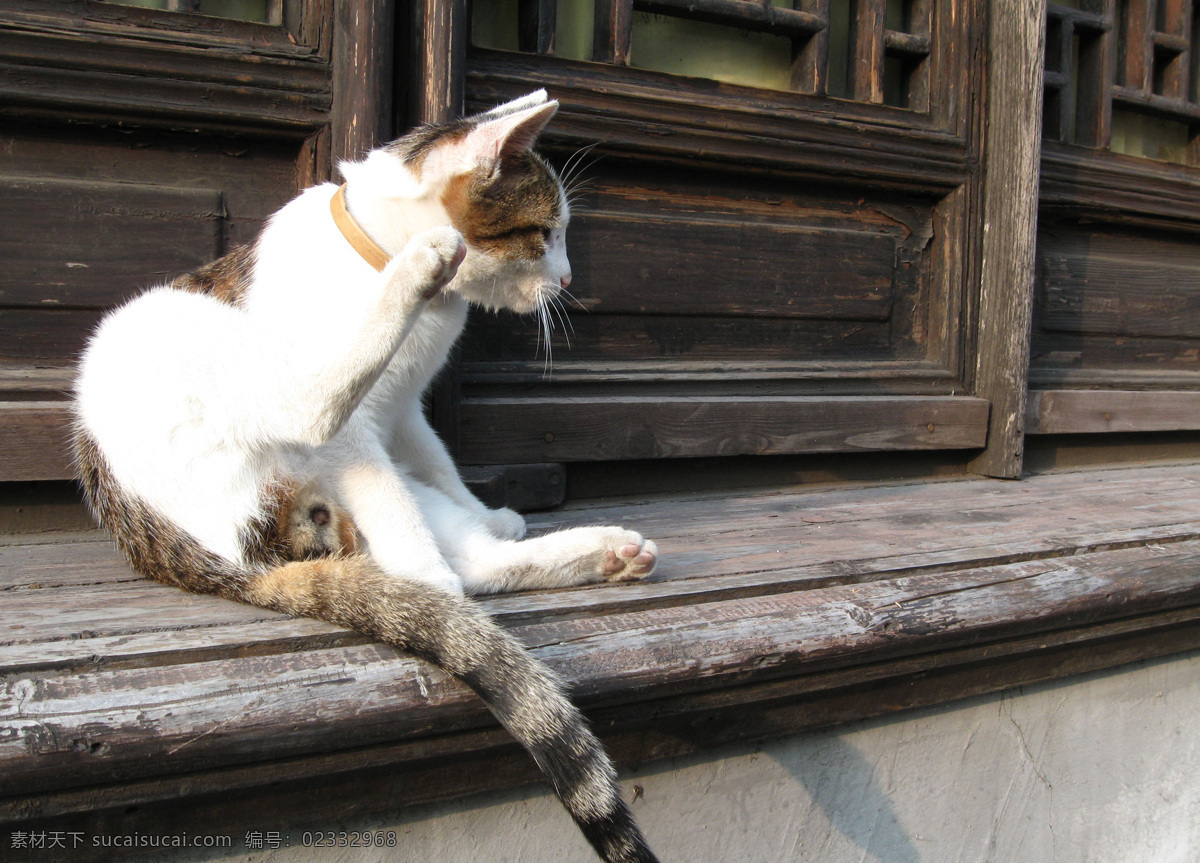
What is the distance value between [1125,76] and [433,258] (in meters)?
3.48

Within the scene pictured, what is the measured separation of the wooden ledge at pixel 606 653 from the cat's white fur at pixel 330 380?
0.50ft

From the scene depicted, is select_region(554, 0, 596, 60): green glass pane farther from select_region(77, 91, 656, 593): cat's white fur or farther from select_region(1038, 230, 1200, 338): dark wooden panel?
select_region(1038, 230, 1200, 338): dark wooden panel

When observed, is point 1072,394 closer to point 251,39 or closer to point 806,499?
point 806,499

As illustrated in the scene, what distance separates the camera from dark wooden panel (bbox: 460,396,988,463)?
2.34 m

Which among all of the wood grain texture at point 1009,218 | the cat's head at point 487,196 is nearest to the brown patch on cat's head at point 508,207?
the cat's head at point 487,196

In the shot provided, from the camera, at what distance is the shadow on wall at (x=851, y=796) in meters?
1.82

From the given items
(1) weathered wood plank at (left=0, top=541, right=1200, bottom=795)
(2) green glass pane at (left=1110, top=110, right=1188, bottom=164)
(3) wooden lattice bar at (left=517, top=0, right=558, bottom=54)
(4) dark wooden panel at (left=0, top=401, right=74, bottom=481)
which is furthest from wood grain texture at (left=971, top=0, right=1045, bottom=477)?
(4) dark wooden panel at (left=0, top=401, right=74, bottom=481)

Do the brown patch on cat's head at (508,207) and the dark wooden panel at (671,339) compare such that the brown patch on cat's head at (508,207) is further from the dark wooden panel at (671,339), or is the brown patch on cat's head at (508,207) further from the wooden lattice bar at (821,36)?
the wooden lattice bar at (821,36)

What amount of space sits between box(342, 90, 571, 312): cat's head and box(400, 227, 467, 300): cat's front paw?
0.26m

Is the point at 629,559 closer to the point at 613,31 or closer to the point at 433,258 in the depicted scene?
the point at 433,258

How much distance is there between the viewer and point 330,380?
1360 millimetres

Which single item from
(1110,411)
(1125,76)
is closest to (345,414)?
(1110,411)

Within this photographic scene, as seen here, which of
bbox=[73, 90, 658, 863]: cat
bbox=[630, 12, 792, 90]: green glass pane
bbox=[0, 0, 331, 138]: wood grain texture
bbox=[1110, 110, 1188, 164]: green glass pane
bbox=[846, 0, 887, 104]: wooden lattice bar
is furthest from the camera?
bbox=[1110, 110, 1188, 164]: green glass pane

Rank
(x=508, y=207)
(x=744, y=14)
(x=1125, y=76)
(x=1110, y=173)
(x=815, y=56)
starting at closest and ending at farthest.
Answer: (x=508, y=207) < (x=744, y=14) < (x=815, y=56) < (x=1110, y=173) < (x=1125, y=76)
